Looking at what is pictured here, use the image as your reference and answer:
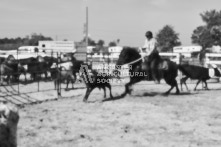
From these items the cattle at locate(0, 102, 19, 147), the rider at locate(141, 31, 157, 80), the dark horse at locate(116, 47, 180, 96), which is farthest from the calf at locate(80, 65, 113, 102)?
the cattle at locate(0, 102, 19, 147)

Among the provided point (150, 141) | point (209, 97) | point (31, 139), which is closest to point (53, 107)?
point (31, 139)

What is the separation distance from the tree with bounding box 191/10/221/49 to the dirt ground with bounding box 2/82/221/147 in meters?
39.6

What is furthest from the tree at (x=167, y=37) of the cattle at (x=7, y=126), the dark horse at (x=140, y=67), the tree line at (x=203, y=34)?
the cattle at (x=7, y=126)

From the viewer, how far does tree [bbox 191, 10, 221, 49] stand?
48031 mm

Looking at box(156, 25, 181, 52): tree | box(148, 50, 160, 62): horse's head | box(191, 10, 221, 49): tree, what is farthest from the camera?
box(156, 25, 181, 52): tree

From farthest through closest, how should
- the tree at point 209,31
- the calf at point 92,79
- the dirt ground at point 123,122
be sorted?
the tree at point 209,31 → the calf at point 92,79 → the dirt ground at point 123,122

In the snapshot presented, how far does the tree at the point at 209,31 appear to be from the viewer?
48.0 metres

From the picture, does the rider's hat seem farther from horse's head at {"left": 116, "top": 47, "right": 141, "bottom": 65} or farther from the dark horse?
horse's head at {"left": 116, "top": 47, "right": 141, "bottom": 65}

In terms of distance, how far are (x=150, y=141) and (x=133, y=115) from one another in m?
2.20

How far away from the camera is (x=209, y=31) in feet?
163

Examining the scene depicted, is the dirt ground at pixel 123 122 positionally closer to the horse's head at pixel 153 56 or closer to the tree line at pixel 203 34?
the horse's head at pixel 153 56

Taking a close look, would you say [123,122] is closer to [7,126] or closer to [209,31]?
[7,126]

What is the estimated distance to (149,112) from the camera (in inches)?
311

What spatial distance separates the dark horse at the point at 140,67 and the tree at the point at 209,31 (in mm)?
37254
